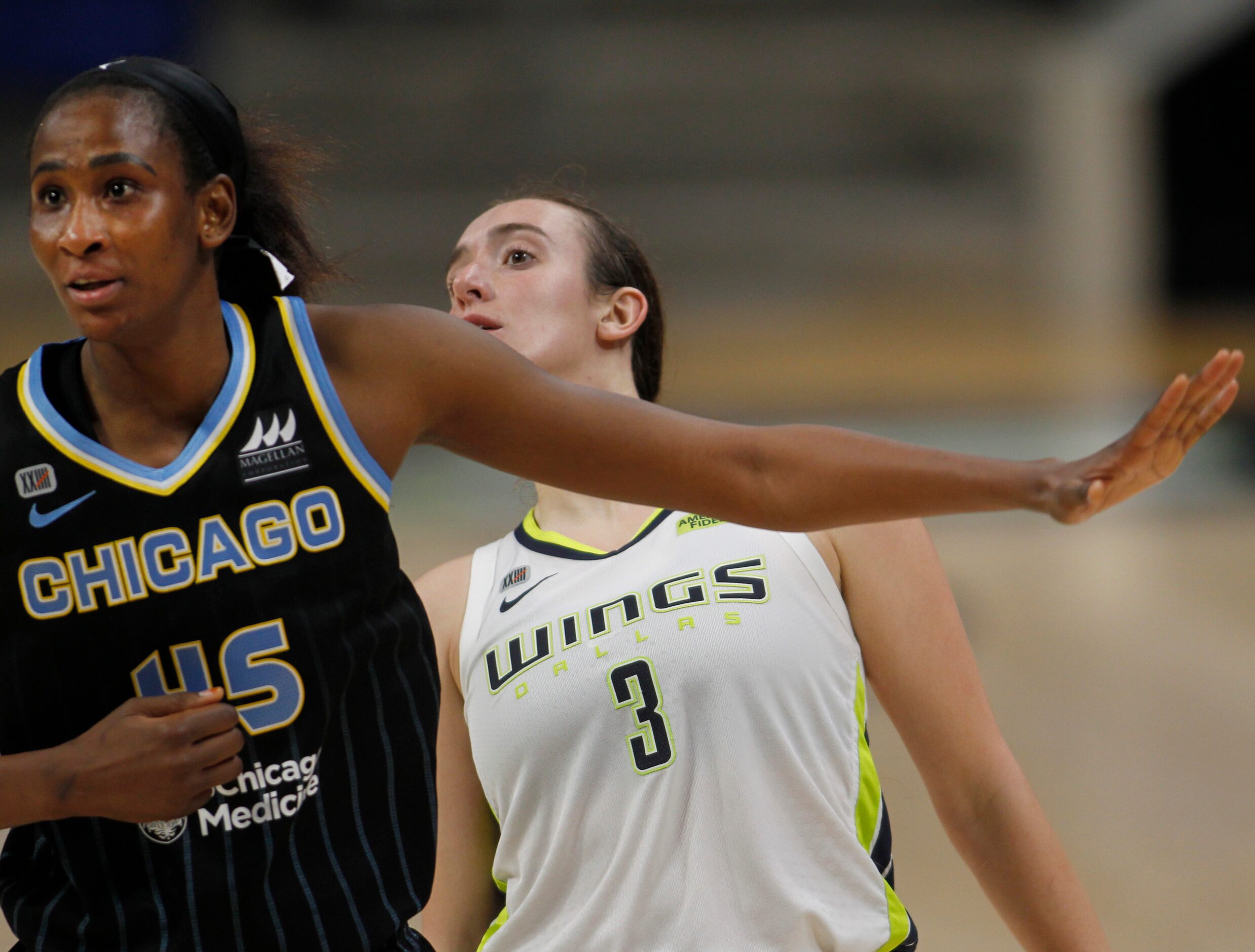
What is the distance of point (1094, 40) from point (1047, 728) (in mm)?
11536

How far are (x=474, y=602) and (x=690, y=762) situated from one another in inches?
18.3

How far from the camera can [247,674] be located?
5.02ft

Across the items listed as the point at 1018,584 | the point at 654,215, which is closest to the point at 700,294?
the point at 654,215

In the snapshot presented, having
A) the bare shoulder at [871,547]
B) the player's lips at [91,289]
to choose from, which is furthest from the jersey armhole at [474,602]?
the player's lips at [91,289]

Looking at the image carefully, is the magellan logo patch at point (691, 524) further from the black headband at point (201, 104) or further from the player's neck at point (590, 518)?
the black headband at point (201, 104)

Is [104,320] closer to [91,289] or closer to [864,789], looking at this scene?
[91,289]

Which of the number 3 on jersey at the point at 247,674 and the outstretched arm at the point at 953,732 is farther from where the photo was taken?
the outstretched arm at the point at 953,732

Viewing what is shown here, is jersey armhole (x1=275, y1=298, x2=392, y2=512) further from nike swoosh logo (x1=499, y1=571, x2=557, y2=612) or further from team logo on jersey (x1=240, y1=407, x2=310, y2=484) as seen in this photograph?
nike swoosh logo (x1=499, y1=571, x2=557, y2=612)

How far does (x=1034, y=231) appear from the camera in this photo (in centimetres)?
1598

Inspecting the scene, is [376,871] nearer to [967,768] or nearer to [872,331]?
[967,768]

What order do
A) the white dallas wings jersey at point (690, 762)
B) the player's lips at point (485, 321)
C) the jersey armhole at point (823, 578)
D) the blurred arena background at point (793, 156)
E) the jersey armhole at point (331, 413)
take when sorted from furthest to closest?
the blurred arena background at point (793, 156)
the player's lips at point (485, 321)
the jersey armhole at point (823, 578)
the white dallas wings jersey at point (690, 762)
the jersey armhole at point (331, 413)

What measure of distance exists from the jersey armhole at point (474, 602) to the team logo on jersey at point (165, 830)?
2.52 ft

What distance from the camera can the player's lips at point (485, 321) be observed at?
7.90ft

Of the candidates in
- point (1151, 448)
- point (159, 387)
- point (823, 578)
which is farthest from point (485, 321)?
point (1151, 448)
